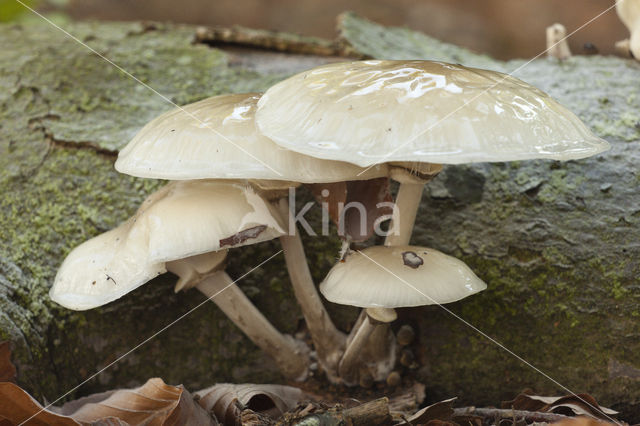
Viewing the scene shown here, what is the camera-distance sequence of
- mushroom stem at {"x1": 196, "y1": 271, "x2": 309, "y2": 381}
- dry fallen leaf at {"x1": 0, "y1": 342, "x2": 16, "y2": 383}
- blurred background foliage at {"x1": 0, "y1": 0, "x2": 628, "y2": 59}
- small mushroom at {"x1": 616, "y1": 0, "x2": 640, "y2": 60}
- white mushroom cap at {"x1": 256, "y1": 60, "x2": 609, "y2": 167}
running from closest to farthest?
white mushroom cap at {"x1": 256, "y1": 60, "x2": 609, "y2": 167}, dry fallen leaf at {"x1": 0, "y1": 342, "x2": 16, "y2": 383}, mushroom stem at {"x1": 196, "y1": 271, "x2": 309, "y2": 381}, small mushroom at {"x1": 616, "y1": 0, "x2": 640, "y2": 60}, blurred background foliage at {"x1": 0, "y1": 0, "x2": 628, "y2": 59}

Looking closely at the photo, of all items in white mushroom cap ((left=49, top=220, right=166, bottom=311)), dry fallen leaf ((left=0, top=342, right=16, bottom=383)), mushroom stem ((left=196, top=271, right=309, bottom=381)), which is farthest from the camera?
mushroom stem ((left=196, top=271, right=309, bottom=381))

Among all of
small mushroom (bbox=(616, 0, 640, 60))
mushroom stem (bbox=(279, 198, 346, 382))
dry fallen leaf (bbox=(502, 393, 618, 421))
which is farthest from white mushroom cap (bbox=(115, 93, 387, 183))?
small mushroom (bbox=(616, 0, 640, 60))

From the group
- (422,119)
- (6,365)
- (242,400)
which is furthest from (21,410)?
(422,119)

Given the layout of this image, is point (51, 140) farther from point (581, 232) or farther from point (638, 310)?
point (638, 310)

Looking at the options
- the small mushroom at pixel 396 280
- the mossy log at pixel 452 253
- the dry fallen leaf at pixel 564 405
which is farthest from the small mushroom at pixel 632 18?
the small mushroom at pixel 396 280

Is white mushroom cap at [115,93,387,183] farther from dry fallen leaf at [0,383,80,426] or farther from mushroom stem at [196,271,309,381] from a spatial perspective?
dry fallen leaf at [0,383,80,426]

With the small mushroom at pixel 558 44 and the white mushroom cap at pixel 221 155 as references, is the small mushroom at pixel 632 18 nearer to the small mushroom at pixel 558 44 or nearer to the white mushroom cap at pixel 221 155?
the small mushroom at pixel 558 44
